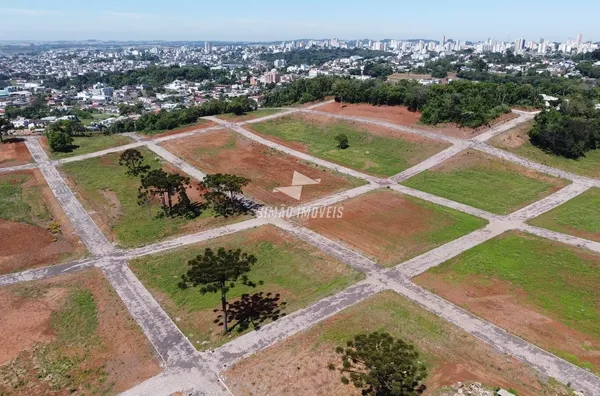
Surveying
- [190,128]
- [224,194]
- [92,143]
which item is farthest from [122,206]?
[190,128]

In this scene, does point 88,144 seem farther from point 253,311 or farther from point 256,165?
point 253,311

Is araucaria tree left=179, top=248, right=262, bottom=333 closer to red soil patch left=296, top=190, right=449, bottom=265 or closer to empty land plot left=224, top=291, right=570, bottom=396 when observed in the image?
empty land plot left=224, top=291, right=570, bottom=396

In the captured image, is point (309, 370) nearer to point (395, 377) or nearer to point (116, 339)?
point (395, 377)

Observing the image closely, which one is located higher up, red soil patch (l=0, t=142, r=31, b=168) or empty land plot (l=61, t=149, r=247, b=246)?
red soil patch (l=0, t=142, r=31, b=168)

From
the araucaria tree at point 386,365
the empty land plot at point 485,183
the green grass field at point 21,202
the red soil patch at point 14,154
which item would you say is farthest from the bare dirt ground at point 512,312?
the red soil patch at point 14,154

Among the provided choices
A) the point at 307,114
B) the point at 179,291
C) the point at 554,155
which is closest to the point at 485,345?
the point at 179,291

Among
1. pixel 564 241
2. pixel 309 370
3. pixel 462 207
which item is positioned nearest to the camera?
pixel 309 370

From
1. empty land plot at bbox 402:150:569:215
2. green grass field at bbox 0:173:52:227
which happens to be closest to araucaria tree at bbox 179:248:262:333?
green grass field at bbox 0:173:52:227
